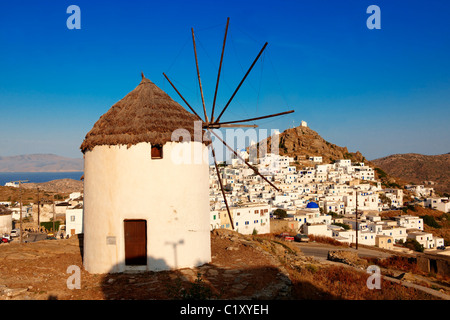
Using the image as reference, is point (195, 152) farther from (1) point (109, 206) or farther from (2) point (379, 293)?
(2) point (379, 293)

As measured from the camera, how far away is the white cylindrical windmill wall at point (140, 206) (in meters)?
8.24

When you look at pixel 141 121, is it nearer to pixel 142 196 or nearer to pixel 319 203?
pixel 142 196

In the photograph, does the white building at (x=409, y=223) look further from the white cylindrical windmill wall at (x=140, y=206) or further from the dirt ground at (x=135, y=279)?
the white cylindrical windmill wall at (x=140, y=206)

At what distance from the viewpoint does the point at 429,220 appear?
61.6 metres

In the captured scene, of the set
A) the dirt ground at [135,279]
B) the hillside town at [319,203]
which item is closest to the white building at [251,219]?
the hillside town at [319,203]

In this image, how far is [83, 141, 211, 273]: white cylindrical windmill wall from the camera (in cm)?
824

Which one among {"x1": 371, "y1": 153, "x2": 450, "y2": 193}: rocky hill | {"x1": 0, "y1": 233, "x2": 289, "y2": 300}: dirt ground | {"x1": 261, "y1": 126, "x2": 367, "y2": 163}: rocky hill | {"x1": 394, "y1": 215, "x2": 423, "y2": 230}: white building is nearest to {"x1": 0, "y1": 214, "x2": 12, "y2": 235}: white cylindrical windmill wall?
{"x1": 0, "y1": 233, "x2": 289, "y2": 300}: dirt ground

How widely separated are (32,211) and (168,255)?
42353 millimetres

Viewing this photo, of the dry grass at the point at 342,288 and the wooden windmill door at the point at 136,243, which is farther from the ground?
the wooden windmill door at the point at 136,243

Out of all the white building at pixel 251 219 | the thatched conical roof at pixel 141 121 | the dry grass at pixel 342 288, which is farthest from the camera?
the white building at pixel 251 219

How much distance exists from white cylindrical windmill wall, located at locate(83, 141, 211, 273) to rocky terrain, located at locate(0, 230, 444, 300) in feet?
1.39

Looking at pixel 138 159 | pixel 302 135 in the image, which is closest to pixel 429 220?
pixel 138 159

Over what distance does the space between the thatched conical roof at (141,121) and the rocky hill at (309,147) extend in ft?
369

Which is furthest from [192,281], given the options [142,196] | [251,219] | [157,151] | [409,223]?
[409,223]
